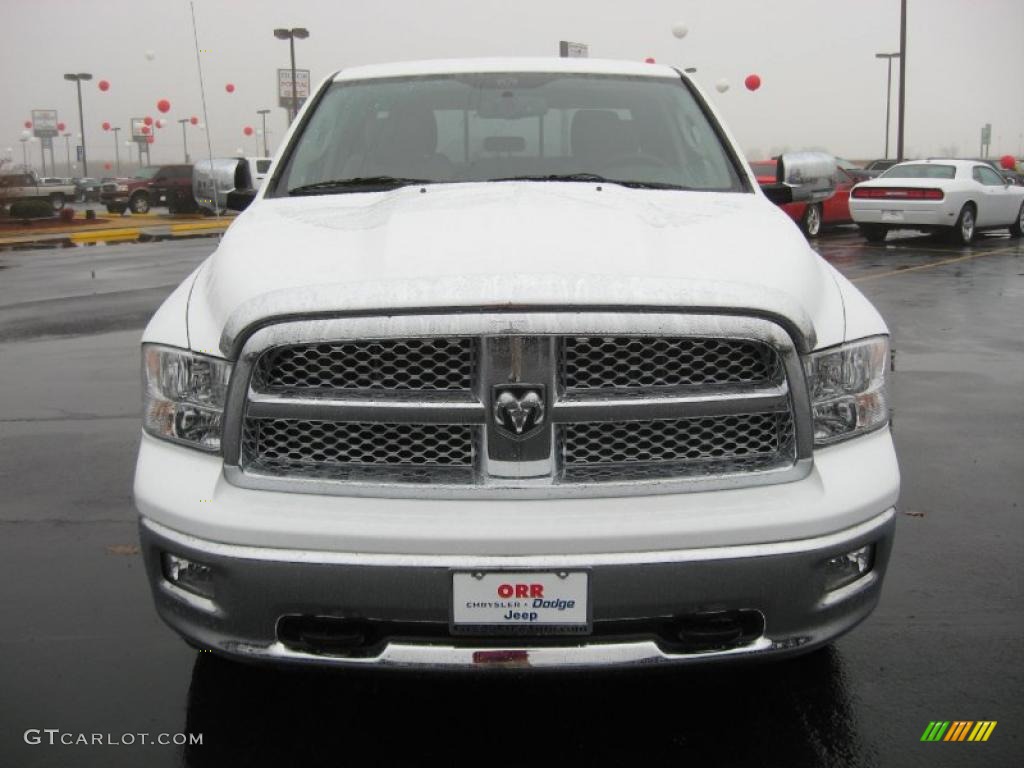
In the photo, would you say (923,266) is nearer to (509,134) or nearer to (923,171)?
(923,171)

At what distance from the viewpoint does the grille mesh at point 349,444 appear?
2518 millimetres

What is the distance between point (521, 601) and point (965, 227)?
19.1 metres

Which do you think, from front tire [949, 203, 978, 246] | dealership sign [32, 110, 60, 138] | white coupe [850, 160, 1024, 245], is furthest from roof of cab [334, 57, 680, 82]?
dealership sign [32, 110, 60, 138]

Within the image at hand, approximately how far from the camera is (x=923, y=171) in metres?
19.6

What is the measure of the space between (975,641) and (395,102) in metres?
2.82

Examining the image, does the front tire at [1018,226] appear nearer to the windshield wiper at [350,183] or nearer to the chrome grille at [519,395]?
the windshield wiper at [350,183]

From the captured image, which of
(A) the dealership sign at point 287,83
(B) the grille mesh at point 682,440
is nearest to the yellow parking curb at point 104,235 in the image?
(A) the dealership sign at point 287,83

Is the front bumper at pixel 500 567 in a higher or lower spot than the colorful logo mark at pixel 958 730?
higher

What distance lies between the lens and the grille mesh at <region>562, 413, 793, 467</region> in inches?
99.0

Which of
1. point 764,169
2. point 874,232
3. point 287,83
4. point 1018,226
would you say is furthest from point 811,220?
point 287,83

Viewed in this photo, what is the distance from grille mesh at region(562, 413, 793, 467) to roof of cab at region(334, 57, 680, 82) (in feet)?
7.65

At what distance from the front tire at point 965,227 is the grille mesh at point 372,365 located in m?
18.6

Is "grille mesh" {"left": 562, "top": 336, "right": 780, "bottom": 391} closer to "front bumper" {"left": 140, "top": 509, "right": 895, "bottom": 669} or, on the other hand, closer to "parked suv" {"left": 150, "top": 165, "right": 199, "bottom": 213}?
"front bumper" {"left": 140, "top": 509, "right": 895, "bottom": 669}

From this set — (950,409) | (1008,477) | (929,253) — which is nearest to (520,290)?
(1008,477)
